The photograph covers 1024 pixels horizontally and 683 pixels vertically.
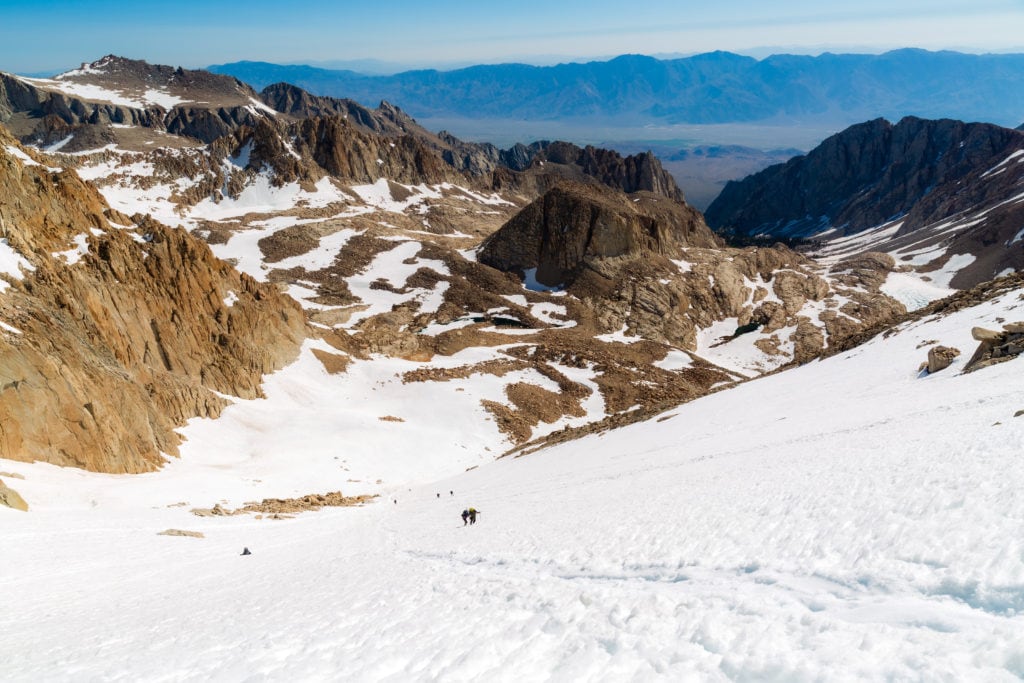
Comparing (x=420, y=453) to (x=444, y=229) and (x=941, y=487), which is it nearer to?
(x=941, y=487)

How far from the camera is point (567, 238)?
329ft

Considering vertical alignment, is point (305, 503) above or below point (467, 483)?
below

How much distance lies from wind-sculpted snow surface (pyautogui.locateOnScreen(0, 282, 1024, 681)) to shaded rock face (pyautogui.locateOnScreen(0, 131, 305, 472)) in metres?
4.31

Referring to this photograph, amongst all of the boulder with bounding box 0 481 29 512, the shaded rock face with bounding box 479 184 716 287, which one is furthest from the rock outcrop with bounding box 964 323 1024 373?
the shaded rock face with bounding box 479 184 716 287

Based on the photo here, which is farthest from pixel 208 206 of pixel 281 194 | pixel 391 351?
pixel 391 351

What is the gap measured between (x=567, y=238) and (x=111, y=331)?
2917 inches

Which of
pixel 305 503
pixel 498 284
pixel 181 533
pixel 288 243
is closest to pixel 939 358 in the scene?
pixel 305 503

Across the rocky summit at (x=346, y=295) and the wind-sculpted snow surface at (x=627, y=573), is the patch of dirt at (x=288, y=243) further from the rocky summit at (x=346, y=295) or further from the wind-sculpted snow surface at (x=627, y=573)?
the wind-sculpted snow surface at (x=627, y=573)

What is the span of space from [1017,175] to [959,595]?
698ft

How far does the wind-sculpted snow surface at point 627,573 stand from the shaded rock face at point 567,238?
7525 centimetres

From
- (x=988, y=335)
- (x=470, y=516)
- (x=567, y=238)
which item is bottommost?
(x=470, y=516)

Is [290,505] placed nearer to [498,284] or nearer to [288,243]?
[498,284]

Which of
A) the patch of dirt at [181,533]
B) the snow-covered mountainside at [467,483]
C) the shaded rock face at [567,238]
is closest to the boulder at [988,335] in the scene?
the snow-covered mountainside at [467,483]

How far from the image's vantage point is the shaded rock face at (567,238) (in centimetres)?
9844
